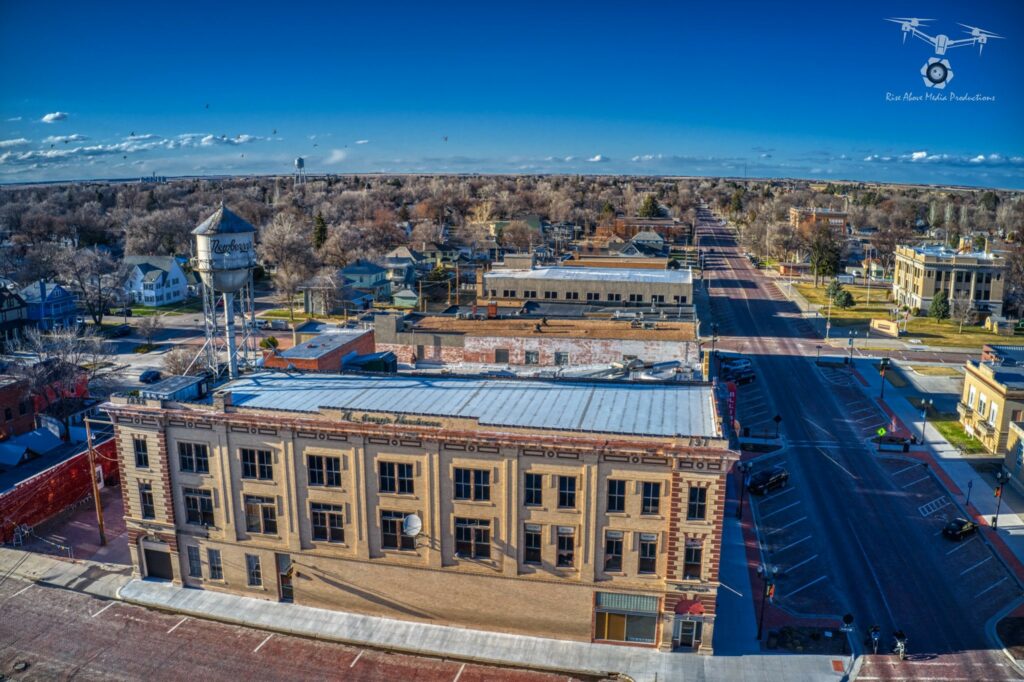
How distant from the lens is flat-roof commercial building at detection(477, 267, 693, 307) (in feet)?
237

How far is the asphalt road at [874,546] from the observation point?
2992 cm

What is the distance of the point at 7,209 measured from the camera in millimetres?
169250

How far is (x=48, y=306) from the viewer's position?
87062 mm

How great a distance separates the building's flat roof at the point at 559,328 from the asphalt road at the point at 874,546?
A: 35.5 ft

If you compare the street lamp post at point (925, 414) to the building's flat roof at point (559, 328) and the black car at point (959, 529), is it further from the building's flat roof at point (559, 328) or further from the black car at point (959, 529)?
the building's flat roof at point (559, 328)

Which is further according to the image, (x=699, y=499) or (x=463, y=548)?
(x=463, y=548)

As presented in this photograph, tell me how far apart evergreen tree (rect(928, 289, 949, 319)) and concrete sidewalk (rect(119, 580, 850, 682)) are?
78.8m

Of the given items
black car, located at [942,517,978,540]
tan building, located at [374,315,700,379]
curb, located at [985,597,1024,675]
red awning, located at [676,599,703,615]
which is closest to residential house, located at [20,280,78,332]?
tan building, located at [374,315,700,379]

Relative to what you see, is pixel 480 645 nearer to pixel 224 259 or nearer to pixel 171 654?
pixel 171 654

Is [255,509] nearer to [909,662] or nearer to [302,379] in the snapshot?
[302,379]

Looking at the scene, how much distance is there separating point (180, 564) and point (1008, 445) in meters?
48.0

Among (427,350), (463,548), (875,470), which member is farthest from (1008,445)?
(427,350)

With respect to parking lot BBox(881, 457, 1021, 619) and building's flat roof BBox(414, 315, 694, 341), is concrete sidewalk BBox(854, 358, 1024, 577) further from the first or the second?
building's flat roof BBox(414, 315, 694, 341)

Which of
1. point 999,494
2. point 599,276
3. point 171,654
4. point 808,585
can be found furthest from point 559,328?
point 171,654
